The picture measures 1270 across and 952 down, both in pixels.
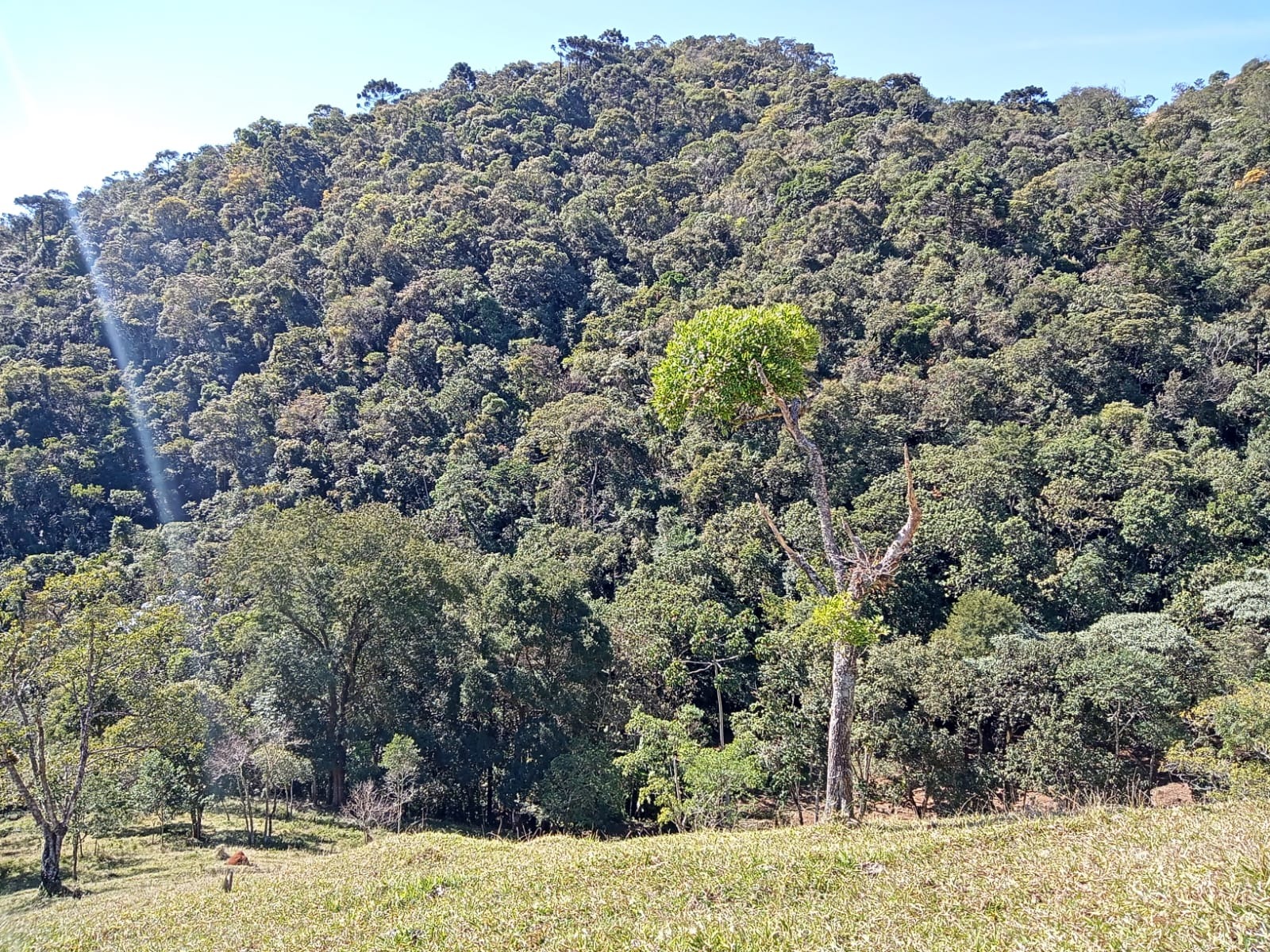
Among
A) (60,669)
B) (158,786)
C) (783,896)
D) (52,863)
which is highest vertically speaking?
(60,669)

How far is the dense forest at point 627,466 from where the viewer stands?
18.9 m

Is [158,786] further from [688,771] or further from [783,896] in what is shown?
[783,896]

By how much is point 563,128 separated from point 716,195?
1152 inches

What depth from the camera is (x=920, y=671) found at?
64.2 ft

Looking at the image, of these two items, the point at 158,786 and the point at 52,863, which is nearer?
the point at 52,863

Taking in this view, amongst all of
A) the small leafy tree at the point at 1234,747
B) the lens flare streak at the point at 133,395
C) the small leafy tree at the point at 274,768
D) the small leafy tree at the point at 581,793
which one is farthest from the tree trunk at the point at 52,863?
the lens flare streak at the point at 133,395

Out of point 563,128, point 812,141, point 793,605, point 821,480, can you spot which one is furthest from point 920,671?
point 563,128

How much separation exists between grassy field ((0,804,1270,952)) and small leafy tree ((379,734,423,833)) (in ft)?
33.4

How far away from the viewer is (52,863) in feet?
48.2

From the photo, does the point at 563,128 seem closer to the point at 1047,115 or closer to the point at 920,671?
the point at 1047,115

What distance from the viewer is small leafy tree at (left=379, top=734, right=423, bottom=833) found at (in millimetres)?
21016

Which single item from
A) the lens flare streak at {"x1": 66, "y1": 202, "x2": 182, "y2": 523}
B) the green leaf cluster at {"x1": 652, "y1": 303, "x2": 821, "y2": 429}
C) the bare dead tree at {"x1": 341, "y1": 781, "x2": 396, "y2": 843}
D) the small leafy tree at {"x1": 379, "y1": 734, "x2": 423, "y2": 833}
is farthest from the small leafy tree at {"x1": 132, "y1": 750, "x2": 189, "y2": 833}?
the lens flare streak at {"x1": 66, "y1": 202, "x2": 182, "y2": 523}

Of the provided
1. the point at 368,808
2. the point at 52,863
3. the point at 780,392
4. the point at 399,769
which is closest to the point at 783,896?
the point at 780,392

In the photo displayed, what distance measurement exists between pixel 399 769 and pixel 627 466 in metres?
24.6
